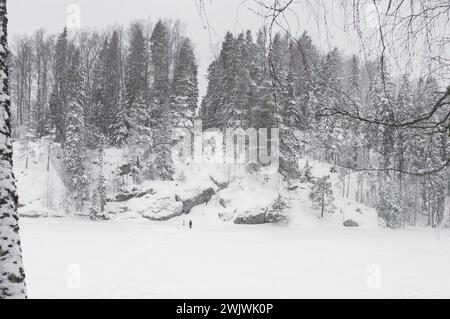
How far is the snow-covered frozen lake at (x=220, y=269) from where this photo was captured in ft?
35.1

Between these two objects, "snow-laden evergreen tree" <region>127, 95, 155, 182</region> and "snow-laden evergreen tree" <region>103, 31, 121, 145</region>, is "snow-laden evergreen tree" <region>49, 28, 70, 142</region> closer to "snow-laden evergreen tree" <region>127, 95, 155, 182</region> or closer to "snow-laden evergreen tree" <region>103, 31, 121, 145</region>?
"snow-laden evergreen tree" <region>103, 31, 121, 145</region>

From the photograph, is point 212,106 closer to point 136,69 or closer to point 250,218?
point 136,69

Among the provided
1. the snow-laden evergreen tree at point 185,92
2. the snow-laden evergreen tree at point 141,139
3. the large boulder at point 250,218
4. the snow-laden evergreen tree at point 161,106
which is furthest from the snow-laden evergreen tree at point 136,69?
the large boulder at point 250,218

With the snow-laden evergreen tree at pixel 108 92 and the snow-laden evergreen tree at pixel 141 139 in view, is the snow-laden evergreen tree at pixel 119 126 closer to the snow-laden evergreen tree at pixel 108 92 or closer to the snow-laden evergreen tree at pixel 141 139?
the snow-laden evergreen tree at pixel 108 92

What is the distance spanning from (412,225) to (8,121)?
5009 cm

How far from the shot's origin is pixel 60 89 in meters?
50.2

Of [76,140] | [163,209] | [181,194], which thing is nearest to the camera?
[163,209]

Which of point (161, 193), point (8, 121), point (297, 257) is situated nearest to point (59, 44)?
point (161, 193)

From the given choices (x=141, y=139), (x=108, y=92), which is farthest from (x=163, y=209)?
(x=108, y=92)

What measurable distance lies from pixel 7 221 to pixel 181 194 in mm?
37749

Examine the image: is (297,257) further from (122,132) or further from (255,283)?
(122,132)

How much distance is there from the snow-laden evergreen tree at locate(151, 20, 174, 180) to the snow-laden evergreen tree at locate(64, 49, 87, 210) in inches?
311

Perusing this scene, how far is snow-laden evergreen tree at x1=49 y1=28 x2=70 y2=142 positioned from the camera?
46.9 m

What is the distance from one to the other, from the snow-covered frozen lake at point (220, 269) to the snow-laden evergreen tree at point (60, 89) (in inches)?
1053
